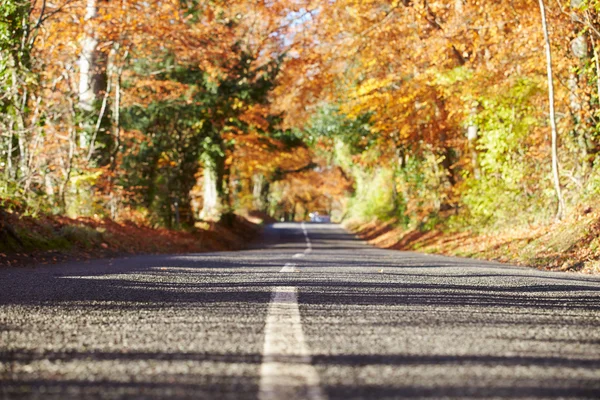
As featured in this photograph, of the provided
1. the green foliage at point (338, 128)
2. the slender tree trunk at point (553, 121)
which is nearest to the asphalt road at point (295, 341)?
the slender tree trunk at point (553, 121)

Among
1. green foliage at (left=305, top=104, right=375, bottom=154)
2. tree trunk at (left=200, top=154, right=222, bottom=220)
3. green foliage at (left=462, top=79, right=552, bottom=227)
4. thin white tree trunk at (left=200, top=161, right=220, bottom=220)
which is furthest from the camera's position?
green foliage at (left=305, top=104, right=375, bottom=154)

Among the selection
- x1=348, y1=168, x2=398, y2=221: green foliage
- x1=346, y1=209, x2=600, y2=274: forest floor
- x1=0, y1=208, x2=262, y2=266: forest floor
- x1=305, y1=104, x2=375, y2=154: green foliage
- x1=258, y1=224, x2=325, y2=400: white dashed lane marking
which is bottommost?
x1=346, y1=209, x2=600, y2=274: forest floor

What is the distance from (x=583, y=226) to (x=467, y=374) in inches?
460

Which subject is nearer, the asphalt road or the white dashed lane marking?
the white dashed lane marking

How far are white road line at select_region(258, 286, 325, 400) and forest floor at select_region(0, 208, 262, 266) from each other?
7535 mm

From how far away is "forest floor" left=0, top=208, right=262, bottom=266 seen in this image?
12.1m

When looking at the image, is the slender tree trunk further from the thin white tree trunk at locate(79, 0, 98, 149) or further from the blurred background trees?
the thin white tree trunk at locate(79, 0, 98, 149)

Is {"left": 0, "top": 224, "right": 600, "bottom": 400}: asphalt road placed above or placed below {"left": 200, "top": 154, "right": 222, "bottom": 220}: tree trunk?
below

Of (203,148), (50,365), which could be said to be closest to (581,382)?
(50,365)

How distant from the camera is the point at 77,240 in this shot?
1508 centimetres

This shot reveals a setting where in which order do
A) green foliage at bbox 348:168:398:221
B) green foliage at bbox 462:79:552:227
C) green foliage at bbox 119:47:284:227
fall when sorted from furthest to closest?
green foliage at bbox 348:168:398:221, green foliage at bbox 119:47:284:227, green foliage at bbox 462:79:552:227

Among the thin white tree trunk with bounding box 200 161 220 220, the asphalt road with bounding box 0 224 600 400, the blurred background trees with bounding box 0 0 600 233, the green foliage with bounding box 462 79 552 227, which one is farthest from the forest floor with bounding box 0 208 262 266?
the green foliage with bounding box 462 79 552 227

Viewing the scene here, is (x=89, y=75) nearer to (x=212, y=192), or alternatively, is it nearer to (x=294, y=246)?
(x=294, y=246)

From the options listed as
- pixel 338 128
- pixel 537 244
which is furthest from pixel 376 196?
pixel 537 244
